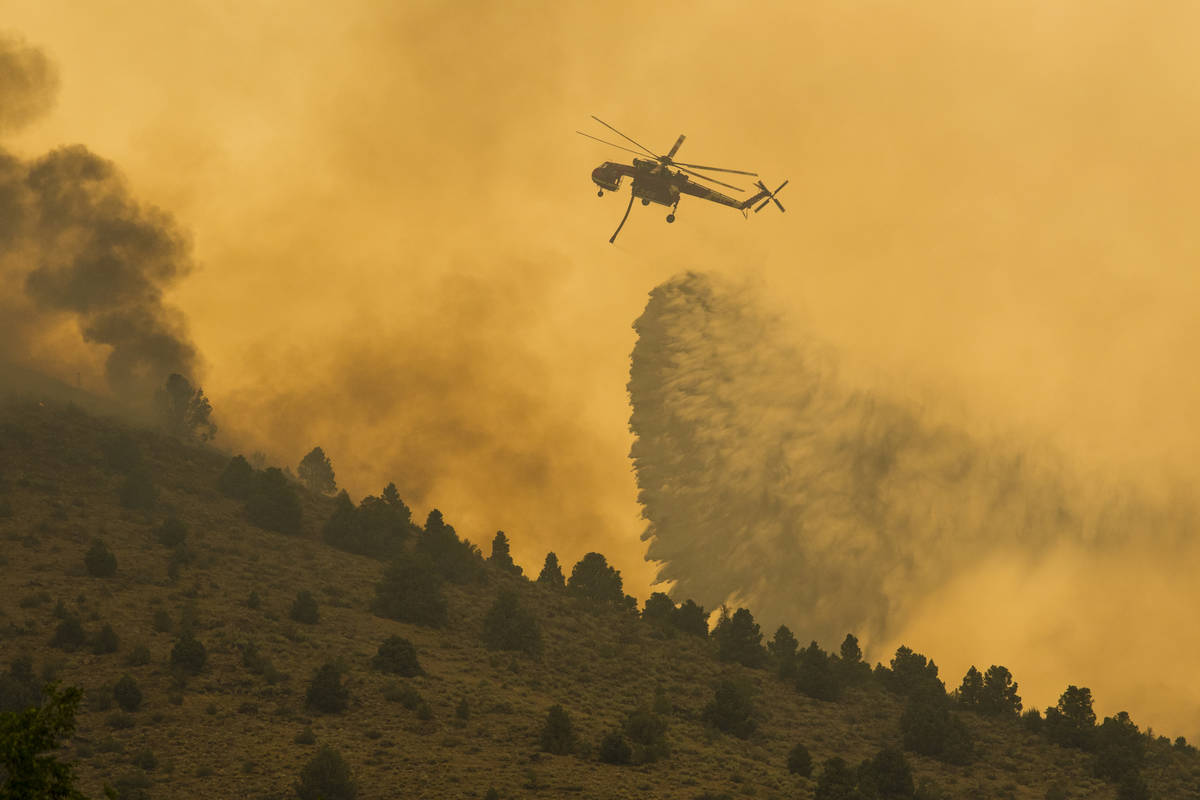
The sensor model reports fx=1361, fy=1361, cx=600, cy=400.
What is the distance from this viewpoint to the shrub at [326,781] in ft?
258

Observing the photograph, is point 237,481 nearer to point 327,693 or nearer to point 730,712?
point 327,693

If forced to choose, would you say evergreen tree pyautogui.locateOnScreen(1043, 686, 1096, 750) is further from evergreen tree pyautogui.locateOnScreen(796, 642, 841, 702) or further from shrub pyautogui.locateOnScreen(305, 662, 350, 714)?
shrub pyautogui.locateOnScreen(305, 662, 350, 714)

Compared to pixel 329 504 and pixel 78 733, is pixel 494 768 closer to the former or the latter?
pixel 78 733

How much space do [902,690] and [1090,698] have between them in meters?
18.5

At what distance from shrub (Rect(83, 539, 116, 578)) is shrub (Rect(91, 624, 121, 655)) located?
770 inches

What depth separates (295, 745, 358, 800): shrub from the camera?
7856 centimetres

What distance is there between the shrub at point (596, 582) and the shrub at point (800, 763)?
47329 millimetres

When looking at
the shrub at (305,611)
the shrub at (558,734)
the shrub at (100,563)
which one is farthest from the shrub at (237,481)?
the shrub at (558,734)

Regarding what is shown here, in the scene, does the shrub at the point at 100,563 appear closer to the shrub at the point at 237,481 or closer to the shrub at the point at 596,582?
the shrub at the point at 237,481

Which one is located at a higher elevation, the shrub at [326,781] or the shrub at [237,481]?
the shrub at [237,481]

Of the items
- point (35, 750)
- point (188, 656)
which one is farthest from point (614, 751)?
point (35, 750)

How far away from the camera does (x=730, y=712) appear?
109500 millimetres

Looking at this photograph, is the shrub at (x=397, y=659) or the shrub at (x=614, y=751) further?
the shrub at (x=397, y=659)

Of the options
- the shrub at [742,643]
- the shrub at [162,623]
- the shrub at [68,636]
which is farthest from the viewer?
the shrub at [742,643]
